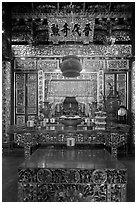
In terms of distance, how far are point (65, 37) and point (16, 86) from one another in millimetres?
1965

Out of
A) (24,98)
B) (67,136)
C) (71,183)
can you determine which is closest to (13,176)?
(67,136)

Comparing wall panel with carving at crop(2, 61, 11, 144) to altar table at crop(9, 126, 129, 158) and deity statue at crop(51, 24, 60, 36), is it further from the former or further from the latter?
altar table at crop(9, 126, 129, 158)

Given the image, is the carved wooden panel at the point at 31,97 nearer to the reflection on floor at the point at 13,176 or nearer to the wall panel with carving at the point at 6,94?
the wall panel with carving at the point at 6,94

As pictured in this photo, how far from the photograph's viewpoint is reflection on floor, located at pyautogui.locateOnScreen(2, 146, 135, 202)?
7.93 feet

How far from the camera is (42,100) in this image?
18.5ft

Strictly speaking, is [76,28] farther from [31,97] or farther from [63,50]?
[31,97]

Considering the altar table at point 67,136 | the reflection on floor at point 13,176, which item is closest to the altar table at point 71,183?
the reflection on floor at point 13,176

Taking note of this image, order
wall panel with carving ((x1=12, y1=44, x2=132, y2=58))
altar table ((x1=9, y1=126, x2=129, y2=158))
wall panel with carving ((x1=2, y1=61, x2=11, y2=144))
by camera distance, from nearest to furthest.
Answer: altar table ((x1=9, y1=126, x2=129, y2=158)) < wall panel with carving ((x1=2, y1=61, x2=11, y2=144)) < wall panel with carving ((x1=12, y1=44, x2=132, y2=58))

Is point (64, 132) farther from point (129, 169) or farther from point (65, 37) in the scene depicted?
point (65, 37)

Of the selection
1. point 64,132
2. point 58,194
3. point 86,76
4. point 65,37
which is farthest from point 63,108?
point 58,194

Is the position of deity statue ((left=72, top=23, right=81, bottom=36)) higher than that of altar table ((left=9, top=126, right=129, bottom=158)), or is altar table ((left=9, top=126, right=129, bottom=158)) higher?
deity statue ((left=72, top=23, right=81, bottom=36))

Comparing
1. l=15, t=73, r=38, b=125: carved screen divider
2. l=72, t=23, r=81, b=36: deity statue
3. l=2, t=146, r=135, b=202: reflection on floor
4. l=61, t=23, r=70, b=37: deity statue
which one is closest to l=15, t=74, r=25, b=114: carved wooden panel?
l=15, t=73, r=38, b=125: carved screen divider

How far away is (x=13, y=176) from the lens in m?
3.16

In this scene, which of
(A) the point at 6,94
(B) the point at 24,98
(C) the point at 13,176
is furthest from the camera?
(B) the point at 24,98
